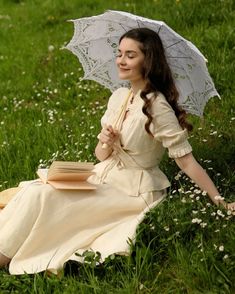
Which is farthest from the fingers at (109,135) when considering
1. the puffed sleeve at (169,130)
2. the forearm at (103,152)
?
the puffed sleeve at (169,130)

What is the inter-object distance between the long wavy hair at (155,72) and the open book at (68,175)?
0.54 m

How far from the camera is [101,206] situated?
4.91 meters

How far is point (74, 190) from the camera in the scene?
16.1ft

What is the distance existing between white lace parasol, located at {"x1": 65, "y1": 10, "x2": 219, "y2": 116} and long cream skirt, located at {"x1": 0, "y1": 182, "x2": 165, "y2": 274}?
104cm

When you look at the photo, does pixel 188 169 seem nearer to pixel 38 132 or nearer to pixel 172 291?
pixel 172 291

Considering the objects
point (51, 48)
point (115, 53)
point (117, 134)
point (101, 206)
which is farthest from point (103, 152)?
point (51, 48)

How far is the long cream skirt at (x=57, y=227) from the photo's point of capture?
15.6 feet

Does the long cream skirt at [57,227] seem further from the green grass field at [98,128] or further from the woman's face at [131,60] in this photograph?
the woman's face at [131,60]

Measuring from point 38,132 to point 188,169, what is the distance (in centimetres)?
261

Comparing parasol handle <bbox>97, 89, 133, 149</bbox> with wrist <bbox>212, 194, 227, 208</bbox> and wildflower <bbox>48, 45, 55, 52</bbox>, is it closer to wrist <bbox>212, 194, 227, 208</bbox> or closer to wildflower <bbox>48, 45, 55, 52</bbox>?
wrist <bbox>212, 194, 227, 208</bbox>

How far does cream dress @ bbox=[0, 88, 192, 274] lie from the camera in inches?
187

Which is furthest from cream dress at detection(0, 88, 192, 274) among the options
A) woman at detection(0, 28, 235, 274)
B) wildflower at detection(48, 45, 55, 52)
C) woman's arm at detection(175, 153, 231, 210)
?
wildflower at detection(48, 45, 55, 52)

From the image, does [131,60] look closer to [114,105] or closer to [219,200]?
[114,105]

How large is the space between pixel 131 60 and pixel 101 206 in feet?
3.51
